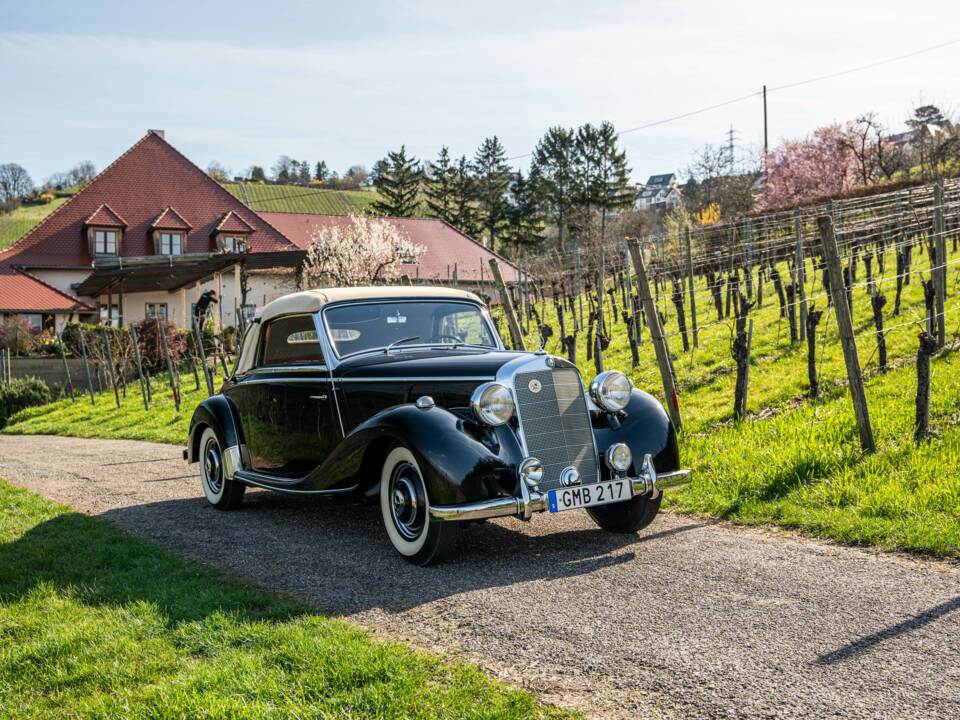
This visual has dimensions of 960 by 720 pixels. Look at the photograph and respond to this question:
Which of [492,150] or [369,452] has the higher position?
[492,150]

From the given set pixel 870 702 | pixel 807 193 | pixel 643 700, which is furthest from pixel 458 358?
pixel 807 193

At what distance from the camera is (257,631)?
409 cm

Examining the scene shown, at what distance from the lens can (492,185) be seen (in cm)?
6512

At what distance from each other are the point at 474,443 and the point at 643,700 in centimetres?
220

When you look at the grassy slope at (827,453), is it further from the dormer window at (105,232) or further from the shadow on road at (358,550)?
the dormer window at (105,232)

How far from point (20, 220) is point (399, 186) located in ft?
141

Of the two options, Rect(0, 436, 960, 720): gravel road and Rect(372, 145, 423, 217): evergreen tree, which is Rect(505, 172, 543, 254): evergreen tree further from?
Rect(0, 436, 960, 720): gravel road

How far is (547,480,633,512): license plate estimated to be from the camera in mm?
5164

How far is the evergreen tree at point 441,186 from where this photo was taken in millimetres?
64562

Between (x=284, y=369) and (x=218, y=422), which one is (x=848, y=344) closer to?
(x=284, y=369)

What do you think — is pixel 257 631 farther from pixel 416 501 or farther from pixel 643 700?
pixel 643 700

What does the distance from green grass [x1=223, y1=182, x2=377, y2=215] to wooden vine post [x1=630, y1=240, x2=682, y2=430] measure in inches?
2400

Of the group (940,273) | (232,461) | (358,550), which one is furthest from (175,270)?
(358,550)

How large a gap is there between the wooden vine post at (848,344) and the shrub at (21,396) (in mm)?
23314
